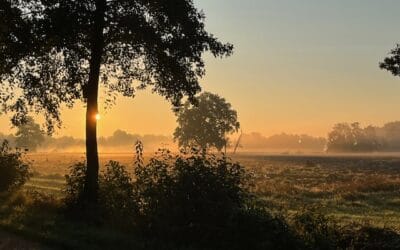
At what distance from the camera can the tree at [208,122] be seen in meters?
116

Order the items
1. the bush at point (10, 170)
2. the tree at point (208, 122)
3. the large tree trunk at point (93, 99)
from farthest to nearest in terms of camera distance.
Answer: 1. the tree at point (208, 122)
2. the bush at point (10, 170)
3. the large tree trunk at point (93, 99)

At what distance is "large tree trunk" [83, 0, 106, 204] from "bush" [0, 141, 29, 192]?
7.08m

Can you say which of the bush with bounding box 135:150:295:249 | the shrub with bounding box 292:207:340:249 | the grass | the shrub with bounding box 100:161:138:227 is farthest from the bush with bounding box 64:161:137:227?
the shrub with bounding box 292:207:340:249

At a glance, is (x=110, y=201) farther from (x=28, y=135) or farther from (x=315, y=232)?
(x=28, y=135)

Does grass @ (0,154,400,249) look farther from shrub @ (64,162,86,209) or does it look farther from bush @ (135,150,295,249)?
bush @ (135,150,295,249)

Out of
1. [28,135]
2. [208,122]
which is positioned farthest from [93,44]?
[28,135]

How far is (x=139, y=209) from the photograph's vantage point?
17.4 metres

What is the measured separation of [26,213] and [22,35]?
660 cm

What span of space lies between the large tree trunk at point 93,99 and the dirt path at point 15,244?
16.6ft

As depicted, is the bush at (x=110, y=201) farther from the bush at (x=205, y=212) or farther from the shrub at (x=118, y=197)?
the bush at (x=205, y=212)

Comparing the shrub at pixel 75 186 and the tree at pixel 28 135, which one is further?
the tree at pixel 28 135

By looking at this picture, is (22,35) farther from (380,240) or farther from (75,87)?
(380,240)

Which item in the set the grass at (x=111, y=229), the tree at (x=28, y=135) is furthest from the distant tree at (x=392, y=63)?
the tree at (x=28, y=135)

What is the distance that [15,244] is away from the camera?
14.6 meters
